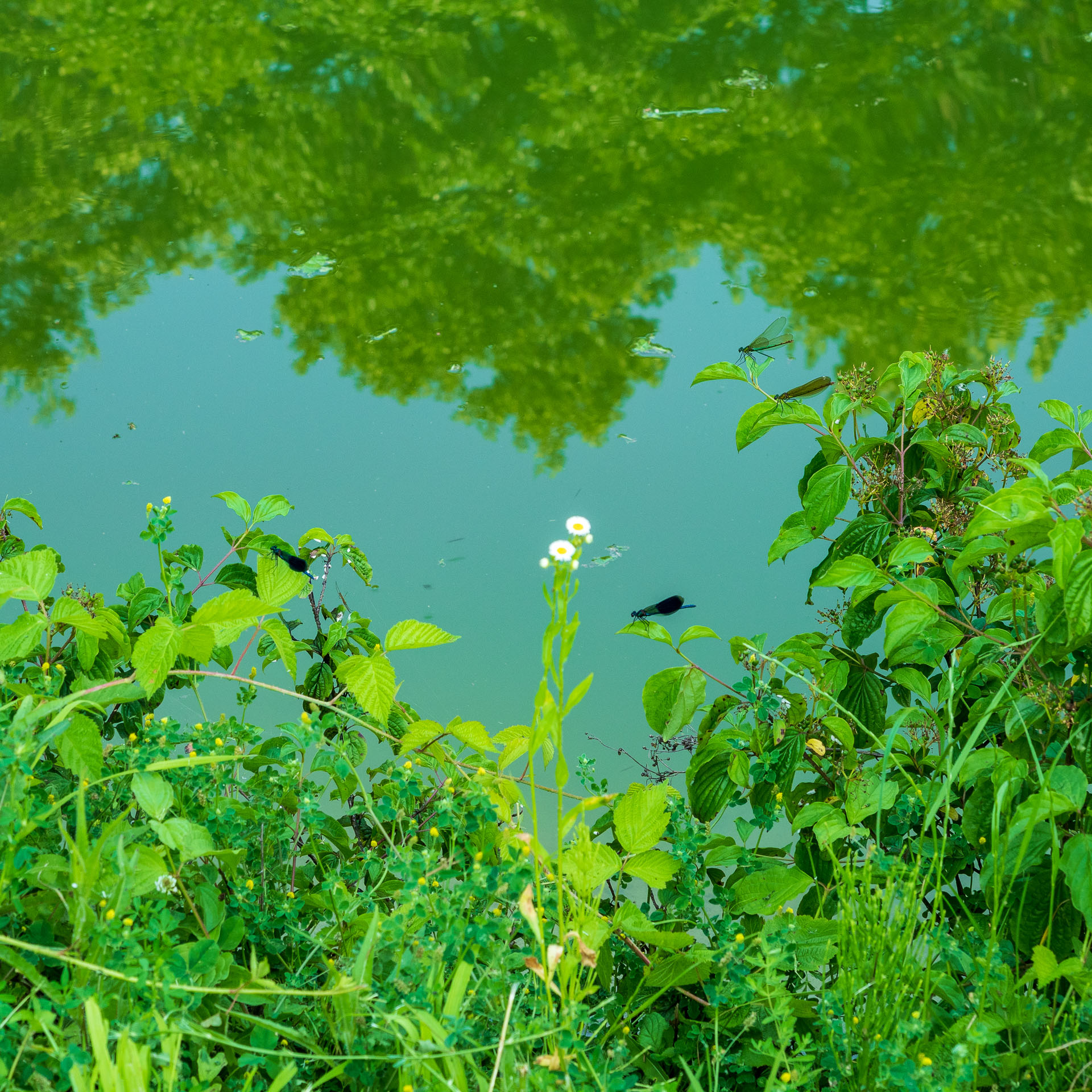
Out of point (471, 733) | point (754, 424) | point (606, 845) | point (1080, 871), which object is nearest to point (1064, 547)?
point (1080, 871)

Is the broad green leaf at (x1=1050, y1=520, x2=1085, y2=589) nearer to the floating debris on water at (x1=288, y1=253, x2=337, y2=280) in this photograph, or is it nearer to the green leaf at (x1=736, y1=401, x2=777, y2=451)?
the green leaf at (x1=736, y1=401, x2=777, y2=451)

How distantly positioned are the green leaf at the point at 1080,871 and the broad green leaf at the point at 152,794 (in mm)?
994

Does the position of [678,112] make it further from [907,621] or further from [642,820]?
[642,820]

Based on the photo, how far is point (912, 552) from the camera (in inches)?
48.0

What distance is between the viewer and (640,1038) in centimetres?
118

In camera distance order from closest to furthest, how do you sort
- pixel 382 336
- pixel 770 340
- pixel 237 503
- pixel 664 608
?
pixel 237 503 < pixel 664 608 < pixel 770 340 < pixel 382 336

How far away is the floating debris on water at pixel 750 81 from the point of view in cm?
422

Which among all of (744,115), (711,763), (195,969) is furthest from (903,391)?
(744,115)

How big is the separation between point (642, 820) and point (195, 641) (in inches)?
23.5

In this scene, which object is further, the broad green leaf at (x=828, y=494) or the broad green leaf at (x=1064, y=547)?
the broad green leaf at (x=828, y=494)

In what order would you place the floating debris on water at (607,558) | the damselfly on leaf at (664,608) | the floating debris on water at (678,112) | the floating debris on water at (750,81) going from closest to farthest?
the damselfly on leaf at (664,608) < the floating debris on water at (607,558) < the floating debris on water at (678,112) < the floating debris on water at (750,81)

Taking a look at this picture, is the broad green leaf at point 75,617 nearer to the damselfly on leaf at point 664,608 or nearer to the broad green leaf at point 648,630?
the broad green leaf at point 648,630

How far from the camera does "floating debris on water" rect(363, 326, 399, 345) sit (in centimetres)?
286

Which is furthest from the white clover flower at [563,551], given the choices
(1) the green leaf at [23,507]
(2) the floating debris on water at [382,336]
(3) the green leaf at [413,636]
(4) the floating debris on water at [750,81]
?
(4) the floating debris on water at [750,81]
